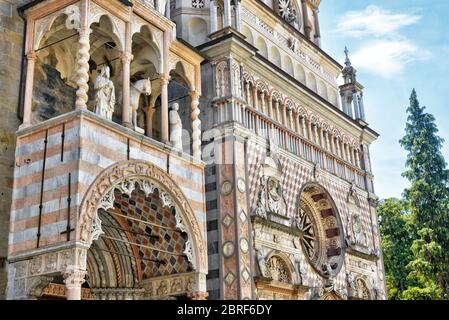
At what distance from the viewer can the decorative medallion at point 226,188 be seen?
17.3 meters

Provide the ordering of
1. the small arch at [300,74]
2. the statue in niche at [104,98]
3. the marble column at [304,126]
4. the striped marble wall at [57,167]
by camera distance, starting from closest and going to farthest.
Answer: the striped marble wall at [57,167] → the statue in niche at [104,98] → the marble column at [304,126] → the small arch at [300,74]

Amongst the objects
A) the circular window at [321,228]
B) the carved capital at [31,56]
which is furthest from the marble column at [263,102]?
the carved capital at [31,56]

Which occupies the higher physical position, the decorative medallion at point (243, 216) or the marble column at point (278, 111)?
the marble column at point (278, 111)

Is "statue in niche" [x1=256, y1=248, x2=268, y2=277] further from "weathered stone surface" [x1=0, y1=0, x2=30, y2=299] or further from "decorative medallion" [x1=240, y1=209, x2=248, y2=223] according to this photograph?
"weathered stone surface" [x1=0, y1=0, x2=30, y2=299]

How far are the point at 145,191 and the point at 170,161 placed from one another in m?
1.23

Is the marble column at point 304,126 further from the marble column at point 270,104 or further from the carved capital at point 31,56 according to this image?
the carved capital at point 31,56

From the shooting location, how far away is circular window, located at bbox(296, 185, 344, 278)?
72.0ft

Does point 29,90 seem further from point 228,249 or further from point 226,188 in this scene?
point 228,249

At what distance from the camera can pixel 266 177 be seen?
1888 cm

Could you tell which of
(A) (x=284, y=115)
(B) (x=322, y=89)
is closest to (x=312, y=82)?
(B) (x=322, y=89)

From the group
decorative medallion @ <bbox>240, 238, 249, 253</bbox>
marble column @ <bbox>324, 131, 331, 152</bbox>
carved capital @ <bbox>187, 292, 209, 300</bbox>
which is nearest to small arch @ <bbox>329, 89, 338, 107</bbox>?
marble column @ <bbox>324, 131, 331, 152</bbox>

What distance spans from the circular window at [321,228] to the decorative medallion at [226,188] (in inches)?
199
